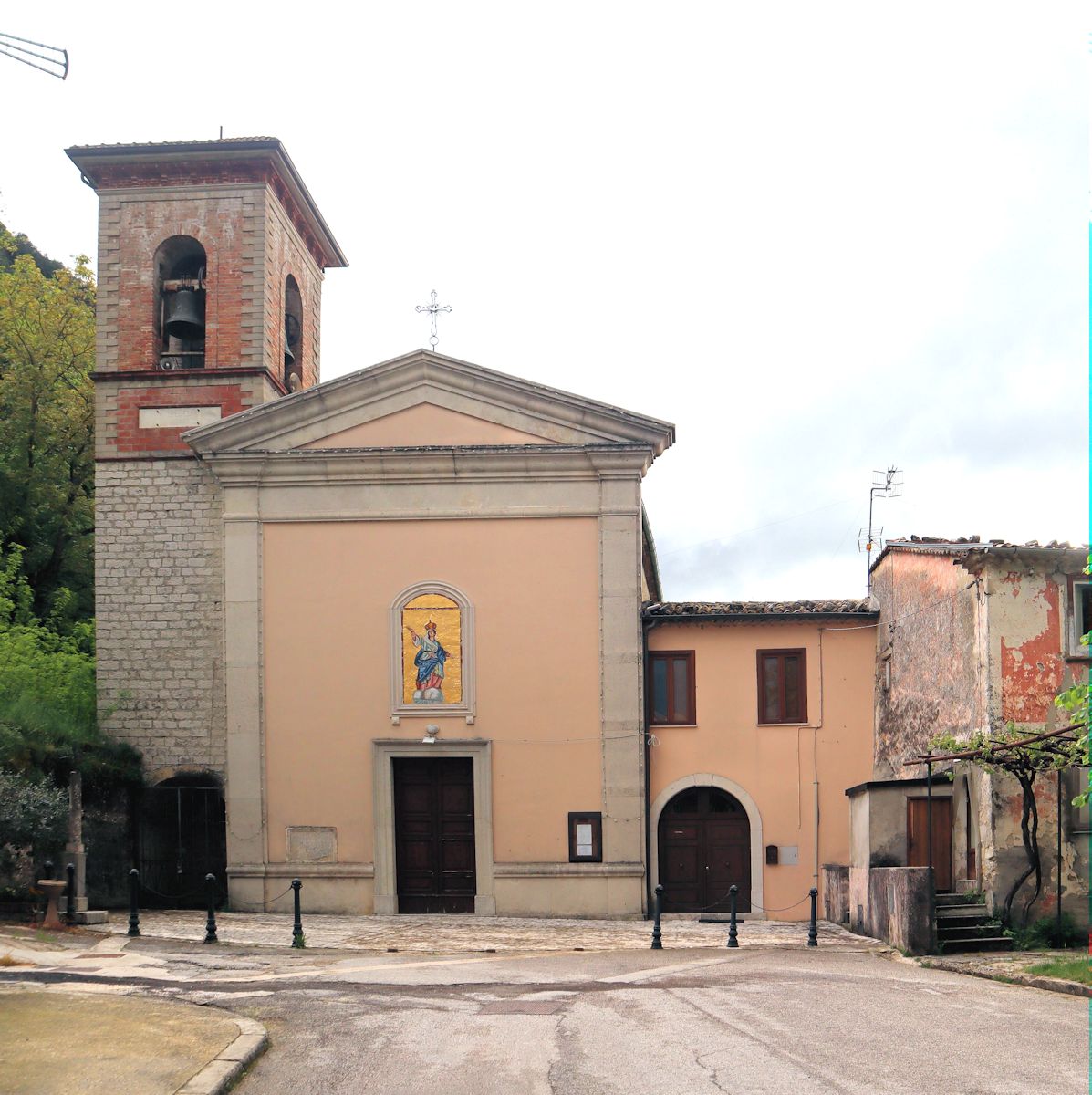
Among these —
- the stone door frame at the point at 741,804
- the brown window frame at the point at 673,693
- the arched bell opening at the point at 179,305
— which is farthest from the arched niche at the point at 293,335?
the stone door frame at the point at 741,804

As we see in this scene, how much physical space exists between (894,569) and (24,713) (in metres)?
13.4

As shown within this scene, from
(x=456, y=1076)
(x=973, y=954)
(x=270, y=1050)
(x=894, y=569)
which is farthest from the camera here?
(x=894, y=569)

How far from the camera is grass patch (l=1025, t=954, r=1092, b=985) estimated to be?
13.1 meters

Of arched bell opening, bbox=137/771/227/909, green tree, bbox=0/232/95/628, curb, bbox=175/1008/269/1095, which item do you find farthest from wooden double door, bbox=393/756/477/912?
green tree, bbox=0/232/95/628

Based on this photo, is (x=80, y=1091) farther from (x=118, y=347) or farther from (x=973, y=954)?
(x=118, y=347)

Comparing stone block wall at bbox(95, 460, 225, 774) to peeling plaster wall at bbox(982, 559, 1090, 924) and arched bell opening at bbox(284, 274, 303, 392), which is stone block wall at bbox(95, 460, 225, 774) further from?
peeling plaster wall at bbox(982, 559, 1090, 924)

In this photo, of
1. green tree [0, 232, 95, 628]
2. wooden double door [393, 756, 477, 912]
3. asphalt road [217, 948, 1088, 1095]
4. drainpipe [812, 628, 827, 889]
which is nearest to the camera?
asphalt road [217, 948, 1088, 1095]

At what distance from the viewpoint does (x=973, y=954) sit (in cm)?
1616

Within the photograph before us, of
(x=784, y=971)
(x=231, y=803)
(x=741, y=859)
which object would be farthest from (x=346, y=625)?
(x=784, y=971)

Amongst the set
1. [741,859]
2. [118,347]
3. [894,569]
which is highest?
[118,347]

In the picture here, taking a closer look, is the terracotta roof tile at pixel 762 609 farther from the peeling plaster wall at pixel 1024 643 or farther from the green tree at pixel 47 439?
the green tree at pixel 47 439

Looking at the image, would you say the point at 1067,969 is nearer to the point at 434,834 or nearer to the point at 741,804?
the point at 741,804

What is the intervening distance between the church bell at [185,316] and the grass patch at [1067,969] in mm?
17062

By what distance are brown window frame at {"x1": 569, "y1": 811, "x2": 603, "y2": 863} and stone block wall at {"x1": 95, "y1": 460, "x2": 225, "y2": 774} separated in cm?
587
